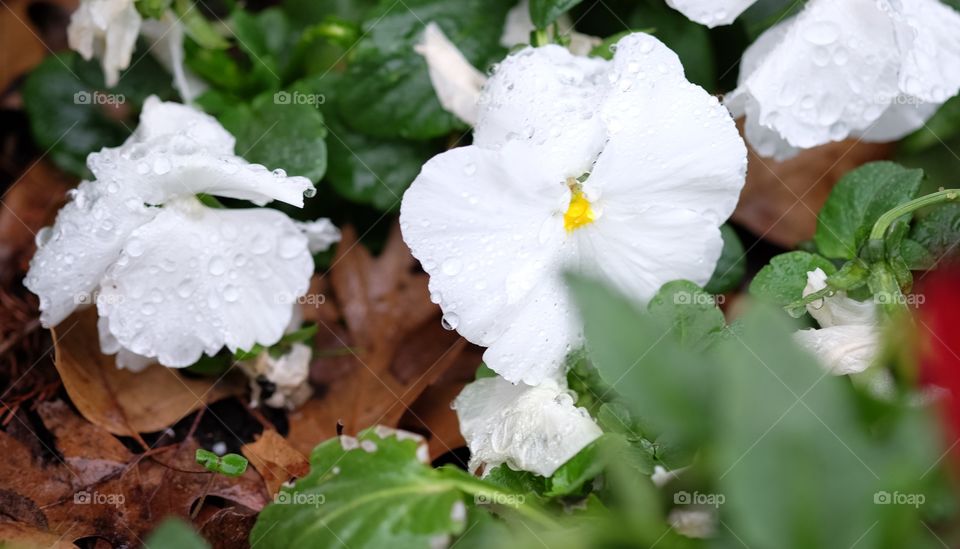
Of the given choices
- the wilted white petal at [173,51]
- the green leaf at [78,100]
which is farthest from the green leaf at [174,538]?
the green leaf at [78,100]

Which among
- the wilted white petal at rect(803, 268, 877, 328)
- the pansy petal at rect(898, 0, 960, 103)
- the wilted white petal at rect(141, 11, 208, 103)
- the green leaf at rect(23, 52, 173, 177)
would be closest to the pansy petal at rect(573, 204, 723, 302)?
the wilted white petal at rect(803, 268, 877, 328)

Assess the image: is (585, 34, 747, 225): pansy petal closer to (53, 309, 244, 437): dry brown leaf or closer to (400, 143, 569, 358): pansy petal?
(400, 143, 569, 358): pansy petal

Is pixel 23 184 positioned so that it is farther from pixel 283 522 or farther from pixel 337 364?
pixel 283 522

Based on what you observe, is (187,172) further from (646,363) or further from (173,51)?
(646,363)

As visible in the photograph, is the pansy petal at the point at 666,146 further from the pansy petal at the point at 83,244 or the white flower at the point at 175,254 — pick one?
the pansy petal at the point at 83,244

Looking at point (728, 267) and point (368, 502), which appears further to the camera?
point (728, 267)

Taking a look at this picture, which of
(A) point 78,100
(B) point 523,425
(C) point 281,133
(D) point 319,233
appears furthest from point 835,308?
(A) point 78,100
